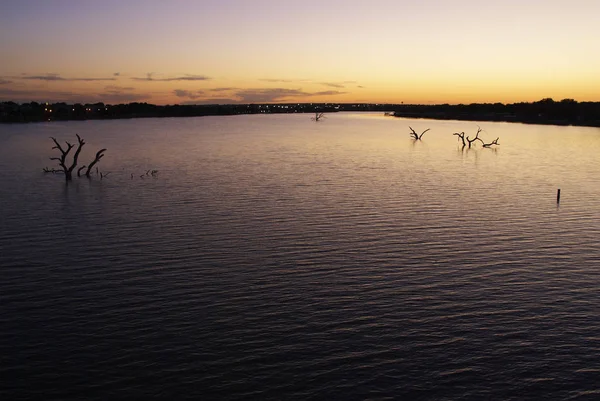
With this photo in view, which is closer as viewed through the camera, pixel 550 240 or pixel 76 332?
pixel 76 332

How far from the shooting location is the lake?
16609mm

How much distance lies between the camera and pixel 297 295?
76.1 ft

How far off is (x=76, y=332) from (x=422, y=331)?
513 inches

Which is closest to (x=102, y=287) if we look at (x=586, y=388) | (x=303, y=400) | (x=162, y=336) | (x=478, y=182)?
(x=162, y=336)

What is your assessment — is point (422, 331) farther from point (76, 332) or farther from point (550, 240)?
point (550, 240)

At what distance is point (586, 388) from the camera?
16219 millimetres

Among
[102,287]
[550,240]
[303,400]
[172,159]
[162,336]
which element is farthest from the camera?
[172,159]

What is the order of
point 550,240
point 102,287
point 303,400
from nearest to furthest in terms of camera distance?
point 303,400
point 102,287
point 550,240

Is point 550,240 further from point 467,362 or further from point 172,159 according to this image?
point 172,159

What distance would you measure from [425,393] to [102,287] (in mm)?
15347

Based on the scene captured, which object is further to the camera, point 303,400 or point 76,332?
point 76,332

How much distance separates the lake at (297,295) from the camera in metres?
16.6

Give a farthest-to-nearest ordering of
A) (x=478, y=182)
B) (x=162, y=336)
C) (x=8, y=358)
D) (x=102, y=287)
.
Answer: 1. (x=478, y=182)
2. (x=102, y=287)
3. (x=162, y=336)
4. (x=8, y=358)

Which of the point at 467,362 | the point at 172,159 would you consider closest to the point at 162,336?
the point at 467,362
